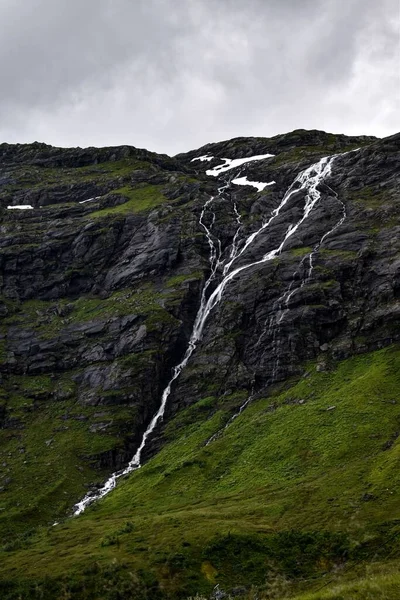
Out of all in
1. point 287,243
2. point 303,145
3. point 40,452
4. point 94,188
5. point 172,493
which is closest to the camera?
point 172,493

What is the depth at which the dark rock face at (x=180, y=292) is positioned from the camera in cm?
8512

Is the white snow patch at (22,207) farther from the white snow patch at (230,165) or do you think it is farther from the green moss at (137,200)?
the white snow patch at (230,165)

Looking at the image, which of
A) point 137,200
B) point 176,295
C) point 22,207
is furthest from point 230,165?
point 176,295

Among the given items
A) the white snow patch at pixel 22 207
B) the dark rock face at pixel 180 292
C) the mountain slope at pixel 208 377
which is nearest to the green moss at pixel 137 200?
the dark rock face at pixel 180 292

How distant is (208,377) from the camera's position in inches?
3479

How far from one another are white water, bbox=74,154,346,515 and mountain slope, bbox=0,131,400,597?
88 centimetres

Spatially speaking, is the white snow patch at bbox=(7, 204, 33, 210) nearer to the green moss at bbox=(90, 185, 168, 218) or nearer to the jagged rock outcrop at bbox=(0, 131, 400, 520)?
the jagged rock outcrop at bbox=(0, 131, 400, 520)

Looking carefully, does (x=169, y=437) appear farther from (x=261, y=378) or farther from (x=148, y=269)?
(x=148, y=269)

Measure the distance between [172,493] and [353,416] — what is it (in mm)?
24151

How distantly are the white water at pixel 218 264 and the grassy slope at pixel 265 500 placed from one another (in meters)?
4.39

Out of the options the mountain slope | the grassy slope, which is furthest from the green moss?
the grassy slope

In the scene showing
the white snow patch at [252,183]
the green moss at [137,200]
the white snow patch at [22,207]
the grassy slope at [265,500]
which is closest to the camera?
the grassy slope at [265,500]

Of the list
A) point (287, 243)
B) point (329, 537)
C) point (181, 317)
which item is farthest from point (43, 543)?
point (287, 243)

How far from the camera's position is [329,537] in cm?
4009
